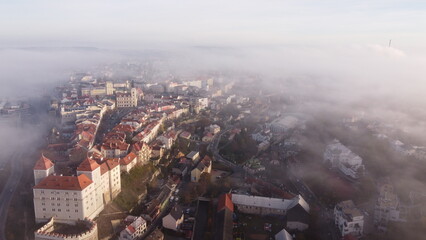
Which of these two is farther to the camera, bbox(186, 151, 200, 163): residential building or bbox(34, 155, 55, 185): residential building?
bbox(186, 151, 200, 163): residential building

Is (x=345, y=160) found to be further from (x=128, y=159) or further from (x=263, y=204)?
(x=128, y=159)

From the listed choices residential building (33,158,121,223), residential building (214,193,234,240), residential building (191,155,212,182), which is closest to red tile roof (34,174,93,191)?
residential building (33,158,121,223)

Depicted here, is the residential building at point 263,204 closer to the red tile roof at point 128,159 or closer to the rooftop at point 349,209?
the rooftop at point 349,209

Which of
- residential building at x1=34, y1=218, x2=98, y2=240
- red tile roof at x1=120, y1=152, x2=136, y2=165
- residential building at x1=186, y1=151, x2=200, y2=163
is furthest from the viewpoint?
residential building at x1=186, y1=151, x2=200, y2=163

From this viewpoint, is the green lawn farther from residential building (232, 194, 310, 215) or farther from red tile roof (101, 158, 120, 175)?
residential building (232, 194, 310, 215)

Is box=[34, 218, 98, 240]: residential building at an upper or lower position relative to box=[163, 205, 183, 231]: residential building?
upper

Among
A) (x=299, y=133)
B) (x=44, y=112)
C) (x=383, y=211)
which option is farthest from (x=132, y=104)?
(x=383, y=211)
